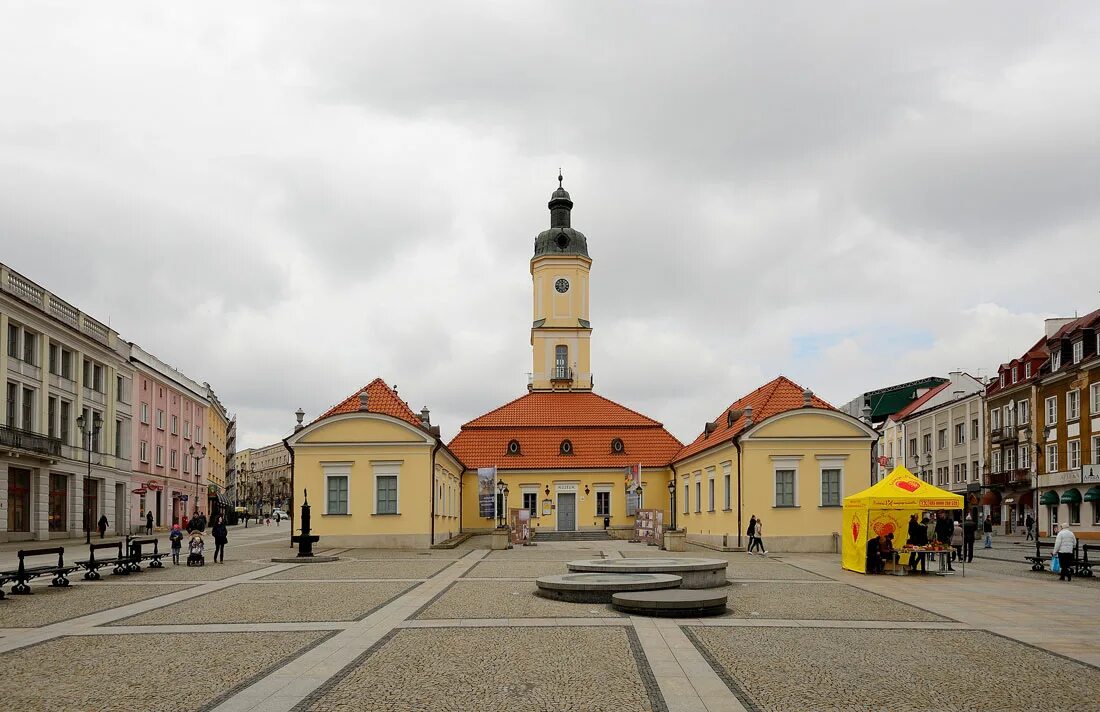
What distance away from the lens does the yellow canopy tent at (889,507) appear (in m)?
24.1

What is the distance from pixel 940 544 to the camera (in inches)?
989

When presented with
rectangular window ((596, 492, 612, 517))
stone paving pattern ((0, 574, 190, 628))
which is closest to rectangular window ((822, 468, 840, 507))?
rectangular window ((596, 492, 612, 517))

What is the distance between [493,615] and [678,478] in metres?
36.0

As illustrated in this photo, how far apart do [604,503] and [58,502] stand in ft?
88.4

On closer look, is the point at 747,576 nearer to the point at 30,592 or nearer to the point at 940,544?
the point at 940,544

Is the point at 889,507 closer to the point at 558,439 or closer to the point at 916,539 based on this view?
the point at 916,539

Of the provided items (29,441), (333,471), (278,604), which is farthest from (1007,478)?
(278,604)

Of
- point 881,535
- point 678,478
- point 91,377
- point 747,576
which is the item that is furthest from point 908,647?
point 91,377

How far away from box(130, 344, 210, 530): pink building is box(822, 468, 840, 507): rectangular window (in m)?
38.6

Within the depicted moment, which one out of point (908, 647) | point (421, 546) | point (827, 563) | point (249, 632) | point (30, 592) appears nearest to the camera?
point (908, 647)

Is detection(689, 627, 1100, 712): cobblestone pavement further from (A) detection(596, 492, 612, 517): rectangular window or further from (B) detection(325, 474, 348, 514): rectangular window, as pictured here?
(A) detection(596, 492, 612, 517): rectangular window

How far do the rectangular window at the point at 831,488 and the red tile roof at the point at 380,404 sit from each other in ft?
49.7

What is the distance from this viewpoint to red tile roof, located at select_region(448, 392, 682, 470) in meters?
54.3

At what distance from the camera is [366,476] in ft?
123
